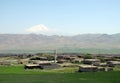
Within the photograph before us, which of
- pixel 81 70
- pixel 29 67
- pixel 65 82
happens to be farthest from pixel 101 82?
pixel 29 67

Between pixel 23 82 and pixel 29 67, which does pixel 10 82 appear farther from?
pixel 29 67

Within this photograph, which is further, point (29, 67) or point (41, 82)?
point (29, 67)

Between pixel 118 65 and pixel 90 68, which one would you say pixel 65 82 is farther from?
pixel 118 65

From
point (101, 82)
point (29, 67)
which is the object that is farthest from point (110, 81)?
point (29, 67)

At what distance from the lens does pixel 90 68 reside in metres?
69.8

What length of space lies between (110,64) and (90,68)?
18263 mm

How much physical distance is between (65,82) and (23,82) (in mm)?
6026

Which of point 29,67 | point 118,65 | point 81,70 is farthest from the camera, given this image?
point 118,65

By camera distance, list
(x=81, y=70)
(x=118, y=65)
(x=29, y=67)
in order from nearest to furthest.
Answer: (x=81, y=70)
(x=29, y=67)
(x=118, y=65)

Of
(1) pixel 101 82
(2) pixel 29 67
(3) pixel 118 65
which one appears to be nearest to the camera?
(1) pixel 101 82

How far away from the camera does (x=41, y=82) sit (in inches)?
1709

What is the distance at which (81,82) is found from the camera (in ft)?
143

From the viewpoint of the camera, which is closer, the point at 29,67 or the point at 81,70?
the point at 81,70

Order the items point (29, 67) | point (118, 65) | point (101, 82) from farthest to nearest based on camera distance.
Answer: point (118, 65) < point (29, 67) < point (101, 82)
